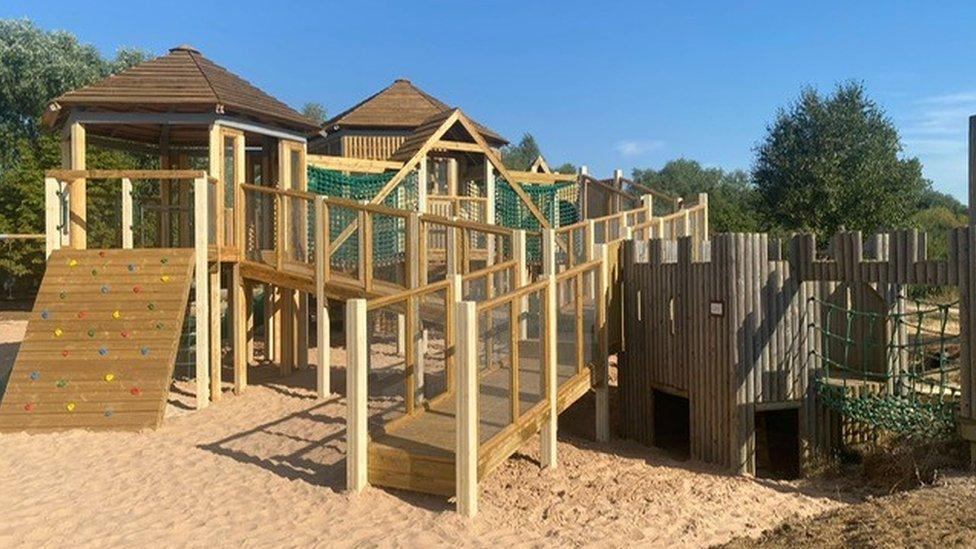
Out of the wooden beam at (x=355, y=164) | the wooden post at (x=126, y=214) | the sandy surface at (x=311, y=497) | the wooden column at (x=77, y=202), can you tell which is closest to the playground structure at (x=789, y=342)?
the sandy surface at (x=311, y=497)

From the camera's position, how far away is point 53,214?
11.4 meters

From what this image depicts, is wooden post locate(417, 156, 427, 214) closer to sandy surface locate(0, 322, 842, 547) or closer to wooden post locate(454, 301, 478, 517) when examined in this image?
sandy surface locate(0, 322, 842, 547)

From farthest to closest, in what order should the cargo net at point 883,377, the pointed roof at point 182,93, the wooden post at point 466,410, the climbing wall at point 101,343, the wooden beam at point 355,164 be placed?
the wooden beam at point 355,164 < the pointed roof at point 182,93 < the climbing wall at point 101,343 < the cargo net at point 883,377 < the wooden post at point 466,410

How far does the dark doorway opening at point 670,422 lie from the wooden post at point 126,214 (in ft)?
28.8

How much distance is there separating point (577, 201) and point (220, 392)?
10726 mm

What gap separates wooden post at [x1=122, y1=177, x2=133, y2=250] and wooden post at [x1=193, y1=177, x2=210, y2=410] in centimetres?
112

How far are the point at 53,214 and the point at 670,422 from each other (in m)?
10.5

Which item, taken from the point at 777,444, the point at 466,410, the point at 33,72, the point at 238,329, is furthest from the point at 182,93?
the point at 33,72

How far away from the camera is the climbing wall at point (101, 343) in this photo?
9656 millimetres

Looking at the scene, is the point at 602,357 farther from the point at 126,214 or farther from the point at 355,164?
the point at 126,214

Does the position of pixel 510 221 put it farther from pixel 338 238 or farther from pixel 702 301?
pixel 702 301

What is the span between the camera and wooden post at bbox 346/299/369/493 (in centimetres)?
667

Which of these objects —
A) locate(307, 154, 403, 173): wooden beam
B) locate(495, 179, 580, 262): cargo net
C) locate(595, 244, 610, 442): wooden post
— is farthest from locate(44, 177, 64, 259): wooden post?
locate(595, 244, 610, 442): wooden post

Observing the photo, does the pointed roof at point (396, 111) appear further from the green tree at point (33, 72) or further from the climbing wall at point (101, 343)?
the green tree at point (33, 72)
